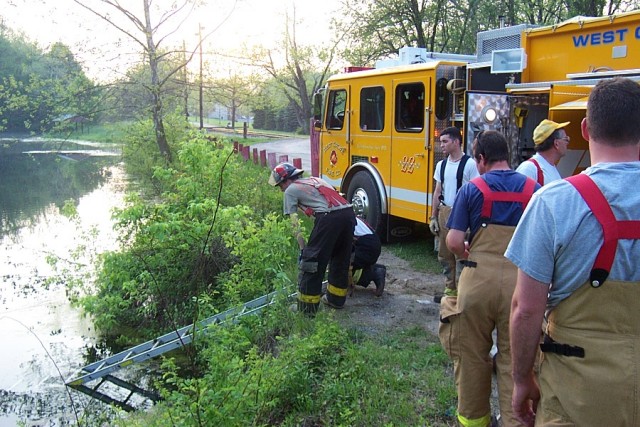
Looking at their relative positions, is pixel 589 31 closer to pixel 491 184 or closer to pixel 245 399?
pixel 491 184

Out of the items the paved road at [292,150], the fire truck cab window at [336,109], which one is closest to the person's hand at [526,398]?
the fire truck cab window at [336,109]

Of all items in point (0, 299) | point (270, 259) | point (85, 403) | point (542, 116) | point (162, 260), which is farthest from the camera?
point (0, 299)

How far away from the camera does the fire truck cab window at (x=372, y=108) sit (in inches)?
337

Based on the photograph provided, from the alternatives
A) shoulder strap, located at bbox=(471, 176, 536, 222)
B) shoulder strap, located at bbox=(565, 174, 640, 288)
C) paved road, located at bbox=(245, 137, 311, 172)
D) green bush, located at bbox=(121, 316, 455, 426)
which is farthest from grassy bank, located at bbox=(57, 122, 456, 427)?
paved road, located at bbox=(245, 137, 311, 172)

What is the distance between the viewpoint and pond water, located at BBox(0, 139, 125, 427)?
607 centimetres

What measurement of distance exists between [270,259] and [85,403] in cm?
252

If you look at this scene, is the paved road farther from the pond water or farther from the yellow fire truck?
the yellow fire truck

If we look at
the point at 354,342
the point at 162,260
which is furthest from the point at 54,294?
the point at 354,342

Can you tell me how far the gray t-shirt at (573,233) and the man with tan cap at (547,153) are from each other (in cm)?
236

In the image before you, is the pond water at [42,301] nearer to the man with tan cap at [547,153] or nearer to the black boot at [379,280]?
the black boot at [379,280]

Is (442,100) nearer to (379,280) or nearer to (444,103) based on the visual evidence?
(444,103)

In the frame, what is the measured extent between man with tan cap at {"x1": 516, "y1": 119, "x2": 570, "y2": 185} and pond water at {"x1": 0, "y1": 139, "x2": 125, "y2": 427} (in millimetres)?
4189

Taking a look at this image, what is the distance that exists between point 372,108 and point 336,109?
3.42 feet

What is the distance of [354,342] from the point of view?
530 centimetres
